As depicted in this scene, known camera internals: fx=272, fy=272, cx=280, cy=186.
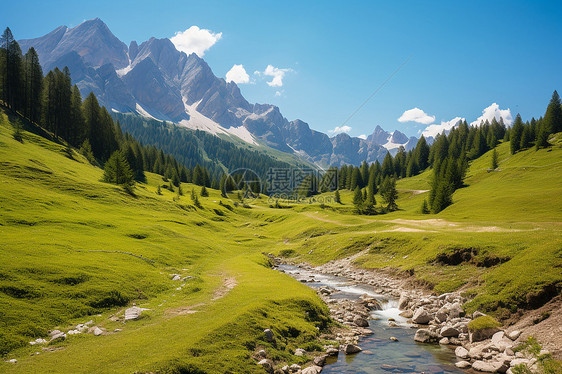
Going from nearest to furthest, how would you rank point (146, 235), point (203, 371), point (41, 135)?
1. point (203, 371)
2. point (146, 235)
3. point (41, 135)

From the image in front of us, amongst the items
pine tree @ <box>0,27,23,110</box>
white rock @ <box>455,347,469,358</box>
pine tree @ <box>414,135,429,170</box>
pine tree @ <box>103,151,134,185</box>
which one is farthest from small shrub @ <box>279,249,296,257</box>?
pine tree @ <box>414,135,429,170</box>

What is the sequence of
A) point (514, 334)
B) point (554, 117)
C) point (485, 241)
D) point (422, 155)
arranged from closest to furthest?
point (514, 334) → point (485, 241) → point (554, 117) → point (422, 155)

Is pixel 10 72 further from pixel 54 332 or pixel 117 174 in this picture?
pixel 54 332

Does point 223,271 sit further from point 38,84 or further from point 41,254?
point 38,84

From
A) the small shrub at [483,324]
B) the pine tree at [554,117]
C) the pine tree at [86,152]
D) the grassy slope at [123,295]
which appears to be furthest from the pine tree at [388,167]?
the small shrub at [483,324]

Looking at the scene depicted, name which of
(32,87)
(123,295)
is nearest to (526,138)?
(123,295)

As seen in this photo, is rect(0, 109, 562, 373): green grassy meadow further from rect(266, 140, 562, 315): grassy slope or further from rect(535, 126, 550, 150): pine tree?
rect(535, 126, 550, 150): pine tree

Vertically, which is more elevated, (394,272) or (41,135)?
(41,135)

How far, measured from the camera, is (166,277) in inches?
1154

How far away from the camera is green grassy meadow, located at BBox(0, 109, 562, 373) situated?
46.7 feet

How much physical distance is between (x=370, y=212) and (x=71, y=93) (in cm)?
12836

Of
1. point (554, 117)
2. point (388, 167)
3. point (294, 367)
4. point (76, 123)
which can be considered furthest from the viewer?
point (388, 167)

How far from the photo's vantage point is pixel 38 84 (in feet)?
318

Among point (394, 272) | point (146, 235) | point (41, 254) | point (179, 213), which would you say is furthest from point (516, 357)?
point (179, 213)
